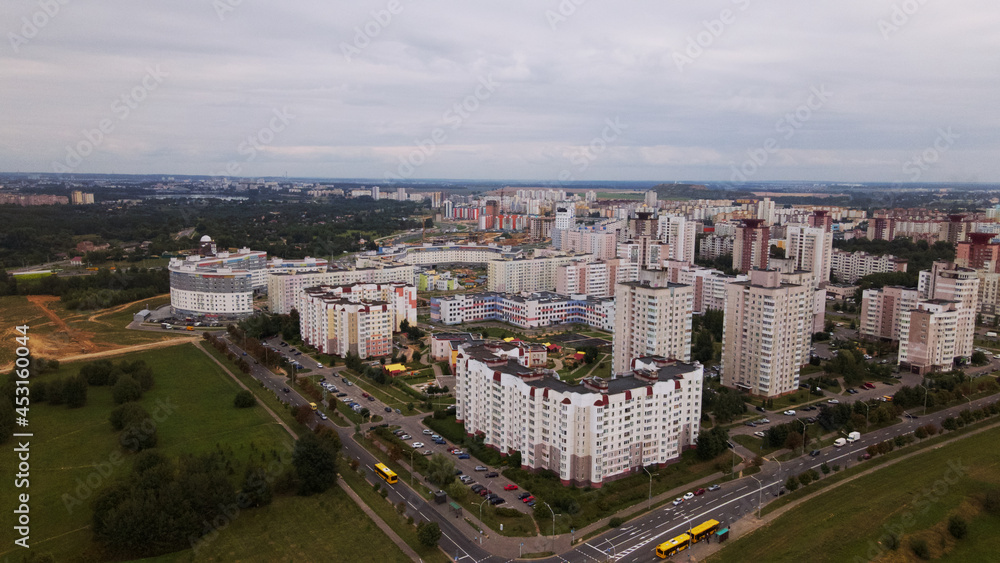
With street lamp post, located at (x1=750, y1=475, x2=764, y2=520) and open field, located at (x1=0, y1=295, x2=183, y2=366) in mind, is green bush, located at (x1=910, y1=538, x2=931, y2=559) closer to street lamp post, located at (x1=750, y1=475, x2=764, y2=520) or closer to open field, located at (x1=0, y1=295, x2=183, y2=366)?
street lamp post, located at (x1=750, y1=475, x2=764, y2=520)

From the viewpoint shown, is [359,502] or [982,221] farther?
[982,221]

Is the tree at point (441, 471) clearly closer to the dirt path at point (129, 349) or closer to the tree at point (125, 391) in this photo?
the tree at point (125, 391)

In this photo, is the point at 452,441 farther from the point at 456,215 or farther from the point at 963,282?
the point at 456,215

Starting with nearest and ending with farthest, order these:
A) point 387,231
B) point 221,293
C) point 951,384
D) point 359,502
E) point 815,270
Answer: point 359,502 < point 951,384 < point 221,293 < point 815,270 < point 387,231

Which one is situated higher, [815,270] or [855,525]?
[815,270]

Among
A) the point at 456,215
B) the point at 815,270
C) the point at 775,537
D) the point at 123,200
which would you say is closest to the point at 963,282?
the point at 815,270

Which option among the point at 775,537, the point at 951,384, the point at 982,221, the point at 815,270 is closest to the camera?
the point at 775,537

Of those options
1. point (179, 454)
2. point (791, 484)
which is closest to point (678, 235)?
point (791, 484)

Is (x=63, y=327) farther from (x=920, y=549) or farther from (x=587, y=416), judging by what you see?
(x=920, y=549)
